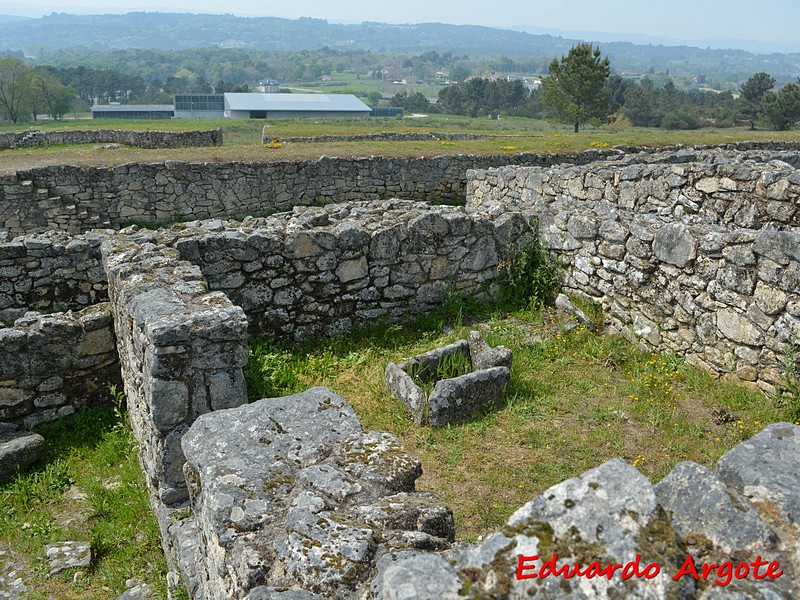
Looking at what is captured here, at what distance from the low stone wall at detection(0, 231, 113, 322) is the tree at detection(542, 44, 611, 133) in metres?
56.6

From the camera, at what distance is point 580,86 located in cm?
6184

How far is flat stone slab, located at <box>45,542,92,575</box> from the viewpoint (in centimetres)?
588

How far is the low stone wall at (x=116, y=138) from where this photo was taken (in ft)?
104

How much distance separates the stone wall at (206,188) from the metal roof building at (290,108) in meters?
65.0

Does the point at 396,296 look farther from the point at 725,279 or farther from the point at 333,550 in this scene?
the point at 333,550

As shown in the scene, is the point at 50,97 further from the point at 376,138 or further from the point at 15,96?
the point at 376,138

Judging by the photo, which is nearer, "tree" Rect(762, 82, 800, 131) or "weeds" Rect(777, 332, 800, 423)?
"weeds" Rect(777, 332, 800, 423)

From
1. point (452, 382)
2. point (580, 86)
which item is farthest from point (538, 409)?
point (580, 86)

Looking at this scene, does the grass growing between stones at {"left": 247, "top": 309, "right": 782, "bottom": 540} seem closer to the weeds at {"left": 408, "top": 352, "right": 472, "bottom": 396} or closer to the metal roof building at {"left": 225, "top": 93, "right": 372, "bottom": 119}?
the weeds at {"left": 408, "top": 352, "right": 472, "bottom": 396}

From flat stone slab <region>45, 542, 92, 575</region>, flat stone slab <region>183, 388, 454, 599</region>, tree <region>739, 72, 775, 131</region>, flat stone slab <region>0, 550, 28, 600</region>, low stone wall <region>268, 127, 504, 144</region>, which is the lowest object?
flat stone slab <region>0, 550, 28, 600</region>

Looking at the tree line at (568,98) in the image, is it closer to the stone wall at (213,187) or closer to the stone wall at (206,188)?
the stone wall at (213,187)

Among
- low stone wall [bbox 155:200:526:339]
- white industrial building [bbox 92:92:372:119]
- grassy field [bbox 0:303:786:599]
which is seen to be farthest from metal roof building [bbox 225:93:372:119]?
grassy field [bbox 0:303:786:599]

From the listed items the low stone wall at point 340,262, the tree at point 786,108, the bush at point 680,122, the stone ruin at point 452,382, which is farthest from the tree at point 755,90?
the stone ruin at point 452,382

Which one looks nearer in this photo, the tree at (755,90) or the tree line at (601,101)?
the tree line at (601,101)
